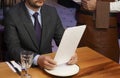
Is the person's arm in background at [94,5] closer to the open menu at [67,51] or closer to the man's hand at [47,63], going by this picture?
the open menu at [67,51]

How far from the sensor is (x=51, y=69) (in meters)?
1.67

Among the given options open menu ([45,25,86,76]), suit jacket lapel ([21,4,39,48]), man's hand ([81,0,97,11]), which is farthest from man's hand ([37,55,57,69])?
man's hand ([81,0,97,11])

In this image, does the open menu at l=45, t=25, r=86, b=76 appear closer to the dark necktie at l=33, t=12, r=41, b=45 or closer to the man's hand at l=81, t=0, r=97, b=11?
the dark necktie at l=33, t=12, r=41, b=45

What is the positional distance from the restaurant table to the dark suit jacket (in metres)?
0.29

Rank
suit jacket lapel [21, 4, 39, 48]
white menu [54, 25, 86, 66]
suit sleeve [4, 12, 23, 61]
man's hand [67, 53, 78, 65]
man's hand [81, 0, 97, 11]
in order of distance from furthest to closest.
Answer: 1. man's hand [81, 0, 97, 11]
2. suit jacket lapel [21, 4, 39, 48]
3. suit sleeve [4, 12, 23, 61]
4. man's hand [67, 53, 78, 65]
5. white menu [54, 25, 86, 66]

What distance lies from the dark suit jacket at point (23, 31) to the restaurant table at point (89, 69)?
29 cm

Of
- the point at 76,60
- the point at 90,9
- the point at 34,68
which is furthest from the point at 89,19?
the point at 34,68

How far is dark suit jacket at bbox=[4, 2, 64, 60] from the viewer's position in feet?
6.54

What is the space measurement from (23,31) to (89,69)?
632 mm

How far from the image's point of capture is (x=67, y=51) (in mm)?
1668

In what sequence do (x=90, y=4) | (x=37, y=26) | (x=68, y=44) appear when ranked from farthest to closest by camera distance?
1. (x=90, y=4)
2. (x=37, y=26)
3. (x=68, y=44)

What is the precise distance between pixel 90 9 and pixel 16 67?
3.67 ft

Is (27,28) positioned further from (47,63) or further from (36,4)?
(47,63)

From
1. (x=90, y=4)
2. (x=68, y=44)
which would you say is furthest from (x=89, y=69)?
(x=90, y=4)
